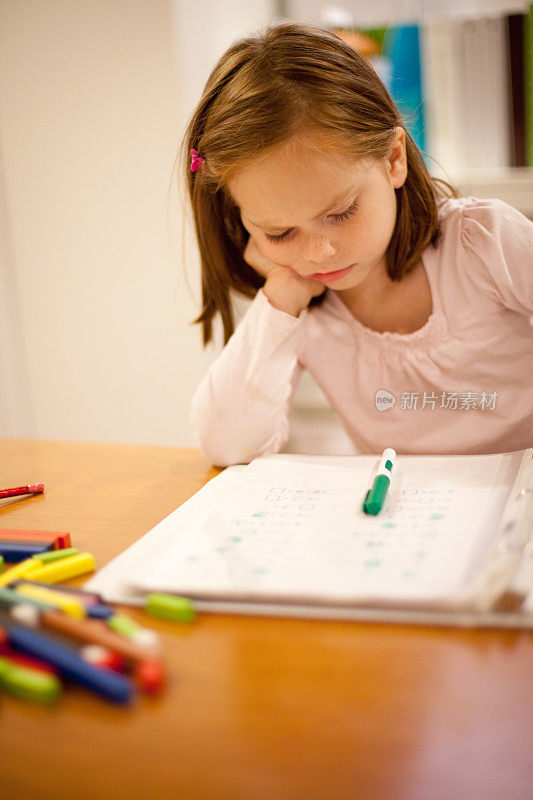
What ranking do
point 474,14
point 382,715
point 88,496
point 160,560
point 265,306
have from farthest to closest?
1. point 474,14
2. point 265,306
3. point 88,496
4. point 160,560
5. point 382,715

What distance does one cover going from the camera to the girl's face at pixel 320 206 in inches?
26.9

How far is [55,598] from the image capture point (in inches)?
16.6

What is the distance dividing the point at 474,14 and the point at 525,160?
1.21 ft

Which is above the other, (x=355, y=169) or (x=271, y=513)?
(x=355, y=169)

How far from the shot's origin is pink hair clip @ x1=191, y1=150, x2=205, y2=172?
2.58ft

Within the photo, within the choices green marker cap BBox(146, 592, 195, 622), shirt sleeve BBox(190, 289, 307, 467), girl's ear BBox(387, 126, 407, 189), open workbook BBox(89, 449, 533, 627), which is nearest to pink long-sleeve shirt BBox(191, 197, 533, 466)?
shirt sleeve BBox(190, 289, 307, 467)

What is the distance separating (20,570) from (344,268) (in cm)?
43

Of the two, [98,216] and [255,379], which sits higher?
[98,216]

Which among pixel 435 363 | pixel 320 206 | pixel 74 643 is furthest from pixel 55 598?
pixel 435 363

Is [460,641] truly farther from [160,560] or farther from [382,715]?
[160,560]

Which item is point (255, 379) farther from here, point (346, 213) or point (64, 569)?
point (64, 569)

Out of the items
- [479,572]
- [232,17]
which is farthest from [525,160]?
[479,572]

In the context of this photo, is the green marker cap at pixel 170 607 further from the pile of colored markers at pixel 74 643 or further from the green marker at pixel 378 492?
the green marker at pixel 378 492

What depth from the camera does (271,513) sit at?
0.54 metres
